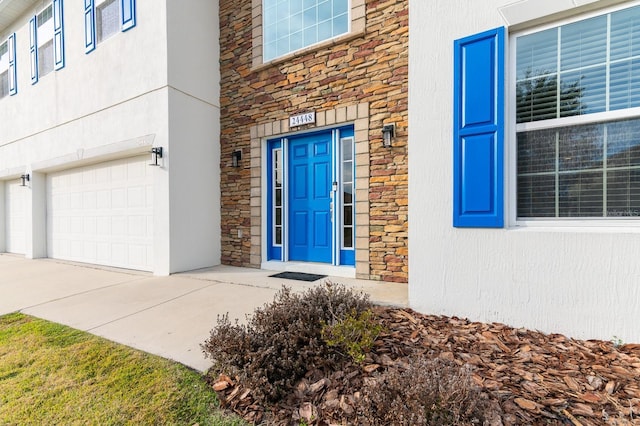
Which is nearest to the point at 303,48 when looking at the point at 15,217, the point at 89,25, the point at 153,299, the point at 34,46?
the point at 153,299

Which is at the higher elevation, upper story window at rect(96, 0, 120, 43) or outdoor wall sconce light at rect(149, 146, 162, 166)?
upper story window at rect(96, 0, 120, 43)

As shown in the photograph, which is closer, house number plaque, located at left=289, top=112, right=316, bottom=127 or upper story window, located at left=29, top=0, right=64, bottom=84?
house number plaque, located at left=289, top=112, right=316, bottom=127

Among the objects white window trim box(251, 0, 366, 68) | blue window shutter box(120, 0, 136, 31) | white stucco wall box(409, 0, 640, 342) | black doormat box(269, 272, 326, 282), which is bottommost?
black doormat box(269, 272, 326, 282)

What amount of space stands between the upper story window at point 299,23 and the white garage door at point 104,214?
132 inches

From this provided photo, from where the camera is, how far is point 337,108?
4.84 m

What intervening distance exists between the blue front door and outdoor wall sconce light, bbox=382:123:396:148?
1065 millimetres

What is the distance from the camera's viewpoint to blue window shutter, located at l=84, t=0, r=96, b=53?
6.43m

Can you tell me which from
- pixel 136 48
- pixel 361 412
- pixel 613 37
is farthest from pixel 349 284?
pixel 136 48

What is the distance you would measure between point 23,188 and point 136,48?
20.9 ft

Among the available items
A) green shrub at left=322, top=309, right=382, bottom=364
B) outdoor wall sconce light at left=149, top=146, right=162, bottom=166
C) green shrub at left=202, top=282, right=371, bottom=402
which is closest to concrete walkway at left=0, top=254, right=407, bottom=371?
green shrub at left=202, top=282, right=371, bottom=402

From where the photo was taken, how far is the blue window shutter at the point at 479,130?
280cm

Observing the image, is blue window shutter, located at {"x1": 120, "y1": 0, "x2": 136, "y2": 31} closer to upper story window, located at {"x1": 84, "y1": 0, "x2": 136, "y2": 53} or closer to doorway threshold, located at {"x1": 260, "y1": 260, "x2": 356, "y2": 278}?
upper story window, located at {"x1": 84, "y1": 0, "x2": 136, "y2": 53}

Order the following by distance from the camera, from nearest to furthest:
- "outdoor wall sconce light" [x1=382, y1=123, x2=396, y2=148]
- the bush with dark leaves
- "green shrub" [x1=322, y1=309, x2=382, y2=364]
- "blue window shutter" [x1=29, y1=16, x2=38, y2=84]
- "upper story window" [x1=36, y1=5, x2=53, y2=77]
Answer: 1. the bush with dark leaves
2. "green shrub" [x1=322, y1=309, x2=382, y2=364]
3. "outdoor wall sconce light" [x1=382, y1=123, x2=396, y2=148]
4. "upper story window" [x1=36, y1=5, x2=53, y2=77]
5. "blue window shutter" [x1=29, y1=16, x2=38, y2=84]

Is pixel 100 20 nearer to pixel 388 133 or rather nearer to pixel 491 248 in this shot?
pixel 388 133
